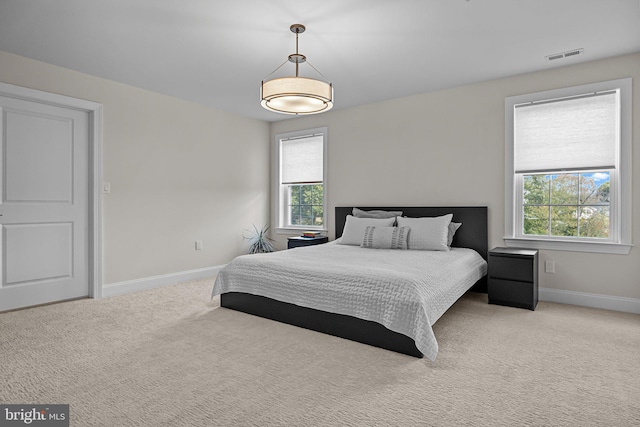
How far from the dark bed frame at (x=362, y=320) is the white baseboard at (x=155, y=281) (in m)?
1.44

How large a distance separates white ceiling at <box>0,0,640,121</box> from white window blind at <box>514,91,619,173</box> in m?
0.42

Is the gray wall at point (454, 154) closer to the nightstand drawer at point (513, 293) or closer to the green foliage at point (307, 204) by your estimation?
the green foliage at point (307, 204)

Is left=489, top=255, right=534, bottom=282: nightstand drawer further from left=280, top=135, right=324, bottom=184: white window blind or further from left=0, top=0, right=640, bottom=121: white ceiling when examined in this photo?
left=280, top=135, right=324, bottom=184: white window blind

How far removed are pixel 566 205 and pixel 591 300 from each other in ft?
3.19

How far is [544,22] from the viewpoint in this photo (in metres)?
2.79

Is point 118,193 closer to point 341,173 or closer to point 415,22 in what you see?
point 341,173

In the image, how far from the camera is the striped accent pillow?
4027mm

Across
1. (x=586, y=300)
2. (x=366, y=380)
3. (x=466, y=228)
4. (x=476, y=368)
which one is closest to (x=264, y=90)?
(x=366, y=380)

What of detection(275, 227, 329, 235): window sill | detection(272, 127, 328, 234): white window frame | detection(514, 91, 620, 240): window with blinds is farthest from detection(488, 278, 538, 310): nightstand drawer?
detection(272, 127, 328, 234): white window frame

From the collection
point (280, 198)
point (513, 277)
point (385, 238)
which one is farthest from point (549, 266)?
point (280, 198)

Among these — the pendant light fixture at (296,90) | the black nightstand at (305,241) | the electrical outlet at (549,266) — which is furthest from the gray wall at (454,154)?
the pendant light fixture at (296,90)

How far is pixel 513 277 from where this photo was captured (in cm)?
353

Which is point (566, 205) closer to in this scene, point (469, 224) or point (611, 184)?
point (611, 184)

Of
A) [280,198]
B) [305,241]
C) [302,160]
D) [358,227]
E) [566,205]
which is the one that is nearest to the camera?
[566,205]
